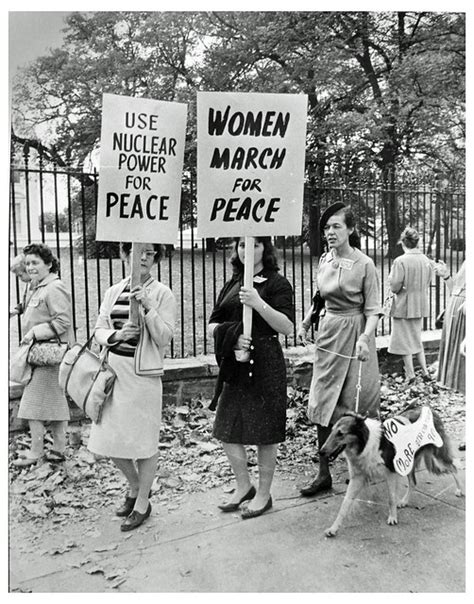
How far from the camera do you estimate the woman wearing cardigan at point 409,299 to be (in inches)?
227

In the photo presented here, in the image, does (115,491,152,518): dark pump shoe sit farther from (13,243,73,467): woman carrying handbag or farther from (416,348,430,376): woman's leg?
(416,348,430,376): woman's leg

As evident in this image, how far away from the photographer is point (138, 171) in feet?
9.82

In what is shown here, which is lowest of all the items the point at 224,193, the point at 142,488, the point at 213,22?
the point at 142,488

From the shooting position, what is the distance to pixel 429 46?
4.26m

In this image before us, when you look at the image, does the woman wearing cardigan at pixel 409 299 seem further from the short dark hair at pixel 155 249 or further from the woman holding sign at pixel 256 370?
the short dark hair at pixel 155 249

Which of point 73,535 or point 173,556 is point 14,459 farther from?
point 173,556

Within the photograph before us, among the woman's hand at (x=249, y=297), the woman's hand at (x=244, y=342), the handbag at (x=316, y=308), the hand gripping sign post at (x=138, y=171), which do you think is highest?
the hand gripping sign post at (x=138, y=171)

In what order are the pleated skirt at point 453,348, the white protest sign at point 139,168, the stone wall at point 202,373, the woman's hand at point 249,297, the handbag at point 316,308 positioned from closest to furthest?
the white protest sign at point 139,168
the woman's hand at point 249,297
the pleated skirt at point 453,348
the handbag at point 316,308
the stone wall at point 202,373

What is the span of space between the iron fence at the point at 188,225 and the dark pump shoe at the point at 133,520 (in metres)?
1.77

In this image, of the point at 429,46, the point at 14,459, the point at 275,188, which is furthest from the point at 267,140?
the point at 14,459

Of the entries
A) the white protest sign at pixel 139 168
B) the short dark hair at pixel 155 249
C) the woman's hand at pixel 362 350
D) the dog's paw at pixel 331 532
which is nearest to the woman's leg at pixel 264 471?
the dog's paw at pixel 331 532

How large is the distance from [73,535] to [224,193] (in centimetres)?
197

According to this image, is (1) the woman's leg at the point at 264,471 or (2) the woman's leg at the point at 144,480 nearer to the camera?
(2) the woman's leg at the point at 144,480

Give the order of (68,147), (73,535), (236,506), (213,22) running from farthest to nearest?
(68,147) < (213,22) < (236,506) < (73,535)
